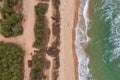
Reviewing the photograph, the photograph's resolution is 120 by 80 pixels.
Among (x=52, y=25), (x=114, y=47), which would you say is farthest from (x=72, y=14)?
(x=114, y=47)

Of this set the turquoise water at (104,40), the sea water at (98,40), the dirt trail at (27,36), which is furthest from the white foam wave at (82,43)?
the dirt trail at (27,36)

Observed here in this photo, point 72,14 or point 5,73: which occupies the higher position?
point 72,14

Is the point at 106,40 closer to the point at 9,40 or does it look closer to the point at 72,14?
the point at 72,14

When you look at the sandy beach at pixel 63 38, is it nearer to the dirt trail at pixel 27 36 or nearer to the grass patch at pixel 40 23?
the dirt trail at pixel 27 36

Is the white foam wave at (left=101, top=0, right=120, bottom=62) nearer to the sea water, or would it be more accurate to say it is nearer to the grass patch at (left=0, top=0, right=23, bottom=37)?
the sea water

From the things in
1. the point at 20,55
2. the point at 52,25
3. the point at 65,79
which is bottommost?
the point at 65,79
